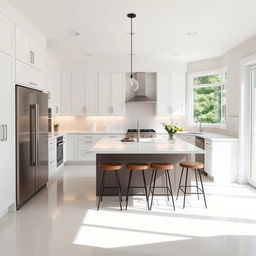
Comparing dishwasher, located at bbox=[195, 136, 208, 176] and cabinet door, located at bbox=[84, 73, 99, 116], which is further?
cabinet door, located at bbox=[84, 73, 99, 116]

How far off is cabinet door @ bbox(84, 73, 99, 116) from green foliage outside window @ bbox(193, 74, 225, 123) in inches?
109

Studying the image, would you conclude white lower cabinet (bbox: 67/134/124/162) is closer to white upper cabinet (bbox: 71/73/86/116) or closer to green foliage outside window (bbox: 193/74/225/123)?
white upper cabinet (bbox: 71/73/86/116)

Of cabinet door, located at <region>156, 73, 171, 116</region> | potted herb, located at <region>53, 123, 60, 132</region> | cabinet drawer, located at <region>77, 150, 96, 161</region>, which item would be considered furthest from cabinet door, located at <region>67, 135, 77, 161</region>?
cabinet door, located at <region>156, 73, 171, 116</region>

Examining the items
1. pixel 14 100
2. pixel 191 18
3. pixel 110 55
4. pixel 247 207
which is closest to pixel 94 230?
pixel 14 100

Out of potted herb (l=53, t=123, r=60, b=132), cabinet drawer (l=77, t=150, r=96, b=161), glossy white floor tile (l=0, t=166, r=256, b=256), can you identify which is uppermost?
potted herb (l=53, t=123, r=60, b=132)

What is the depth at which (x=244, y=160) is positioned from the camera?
5582 millimetres

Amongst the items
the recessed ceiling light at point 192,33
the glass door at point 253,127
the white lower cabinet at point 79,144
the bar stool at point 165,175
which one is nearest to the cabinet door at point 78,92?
the white lower cabinet at point 79,144

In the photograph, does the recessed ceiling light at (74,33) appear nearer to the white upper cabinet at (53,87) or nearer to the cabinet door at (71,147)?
the white upper cabinet at (53,87)

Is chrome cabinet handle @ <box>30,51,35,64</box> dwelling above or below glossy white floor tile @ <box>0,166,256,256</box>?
above

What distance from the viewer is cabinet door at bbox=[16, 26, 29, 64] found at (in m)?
4.00

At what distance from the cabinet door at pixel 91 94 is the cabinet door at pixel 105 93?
11 cm

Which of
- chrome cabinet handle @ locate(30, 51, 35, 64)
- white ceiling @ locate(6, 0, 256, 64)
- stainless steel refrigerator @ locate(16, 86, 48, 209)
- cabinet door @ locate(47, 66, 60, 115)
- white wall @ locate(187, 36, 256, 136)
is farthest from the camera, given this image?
cabinet door @ locate(47, 66, 60, 115)

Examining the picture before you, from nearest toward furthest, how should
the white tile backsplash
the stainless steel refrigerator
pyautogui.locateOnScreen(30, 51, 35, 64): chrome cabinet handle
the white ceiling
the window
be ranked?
the white ceiling, the stainless steel refrigerator, pyautogui.locateOnScreen(30, 51, 35, 64): chrome cabinet handle, the window, the white tile backsplash

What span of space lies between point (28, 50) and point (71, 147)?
11.8ft
